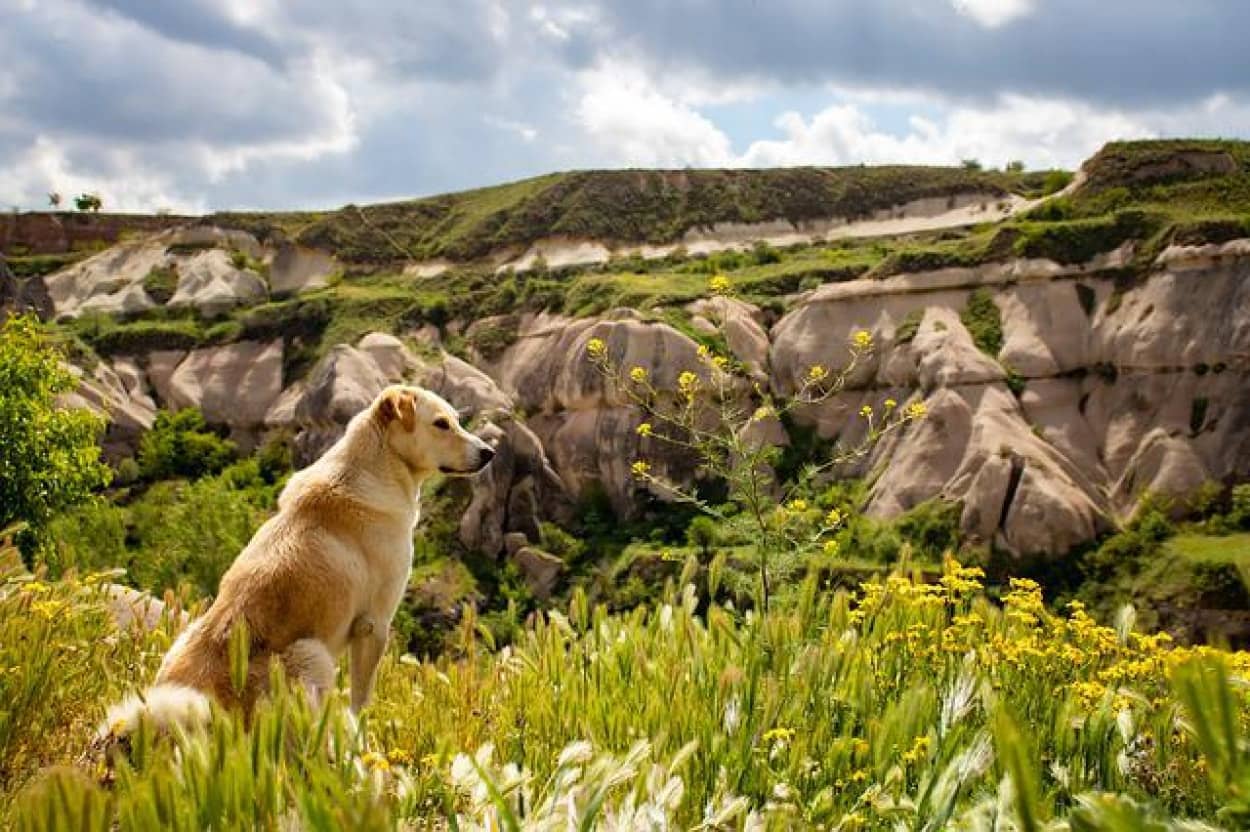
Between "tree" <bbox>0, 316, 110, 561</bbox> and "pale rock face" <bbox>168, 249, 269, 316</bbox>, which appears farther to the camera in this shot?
"pale rock face" <bbox>168, 249, 269, 316</bbox>

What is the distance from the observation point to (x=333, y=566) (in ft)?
17.8

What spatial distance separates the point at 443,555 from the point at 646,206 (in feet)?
132

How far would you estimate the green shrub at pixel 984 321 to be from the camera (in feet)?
150

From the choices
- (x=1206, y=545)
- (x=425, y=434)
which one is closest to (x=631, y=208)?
(x=1206, y=545)

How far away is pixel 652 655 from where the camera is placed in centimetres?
493

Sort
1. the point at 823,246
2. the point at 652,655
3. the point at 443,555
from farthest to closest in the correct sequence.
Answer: the point at 823,246 → the point at 443,555 → the point at 652,655

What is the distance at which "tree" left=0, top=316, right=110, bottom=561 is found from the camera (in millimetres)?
21094

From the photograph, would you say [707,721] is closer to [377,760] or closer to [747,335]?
[377,760]

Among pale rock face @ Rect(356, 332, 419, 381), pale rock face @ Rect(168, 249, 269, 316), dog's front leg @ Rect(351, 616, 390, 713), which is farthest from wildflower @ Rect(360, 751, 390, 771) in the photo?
pale rock face @ Rect(168, 249, 269, 316)

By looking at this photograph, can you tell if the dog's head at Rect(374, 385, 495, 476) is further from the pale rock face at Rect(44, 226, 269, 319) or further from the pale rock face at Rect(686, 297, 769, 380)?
the pale rock face at Rect(44, 226, 269, 319)

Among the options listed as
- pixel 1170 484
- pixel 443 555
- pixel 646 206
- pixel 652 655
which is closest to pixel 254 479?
pixel 443 555

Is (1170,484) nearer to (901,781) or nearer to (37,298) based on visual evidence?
(901,781)

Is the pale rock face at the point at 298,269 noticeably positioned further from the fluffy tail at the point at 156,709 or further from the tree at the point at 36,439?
the fluffy tail at the point at 156,709

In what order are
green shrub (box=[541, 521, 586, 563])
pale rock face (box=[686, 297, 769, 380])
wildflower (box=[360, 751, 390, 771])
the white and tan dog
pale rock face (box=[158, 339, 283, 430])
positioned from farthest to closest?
pale rock face (box=[158, 339, 283, 430]) → pale rock face (box=[686, 297, 769, 380]) → green shrub (box=[541, 521, 586, 563]) → the white and tan dog → wildflower (box=[360, 751, 390, 771])
